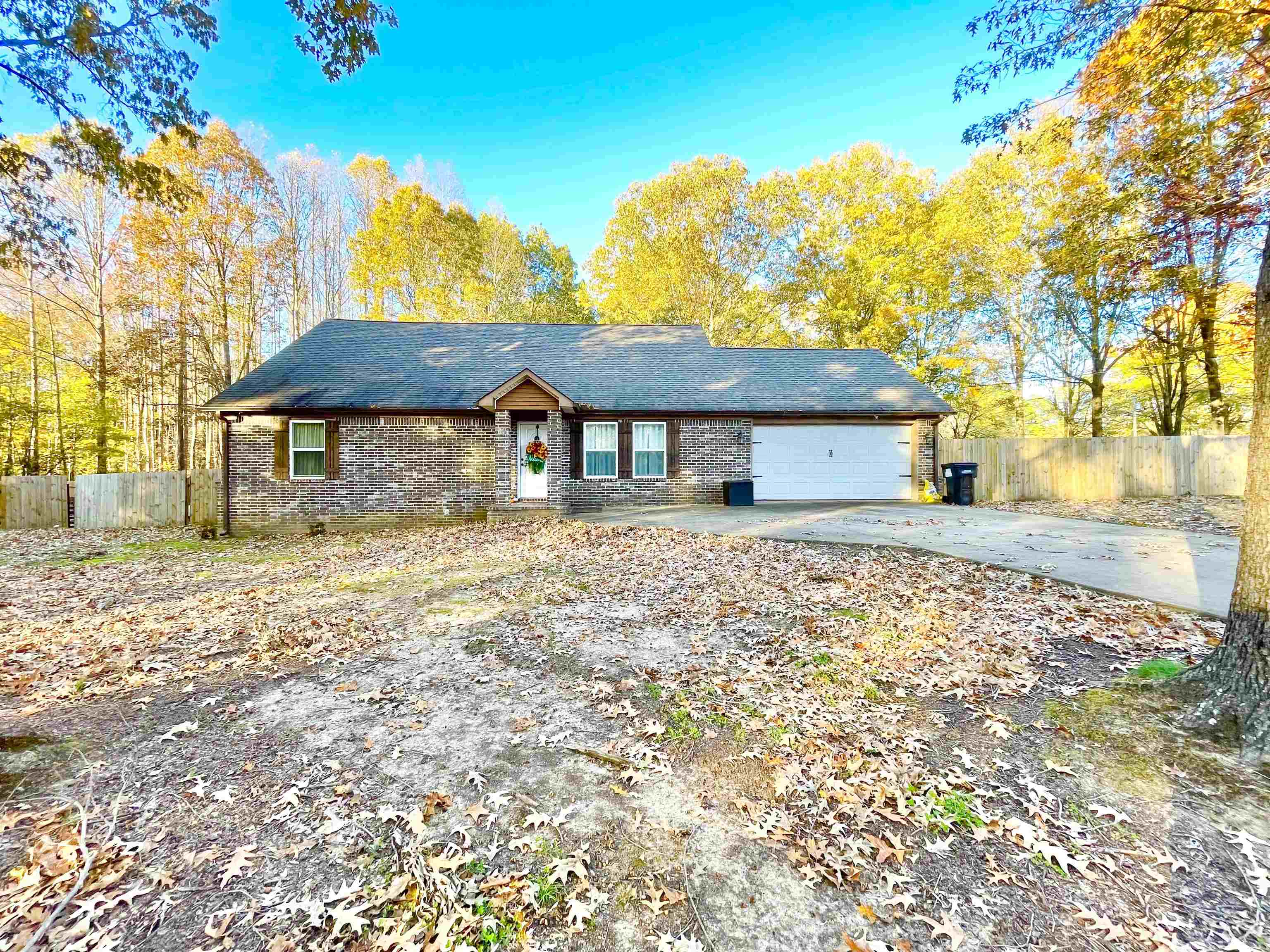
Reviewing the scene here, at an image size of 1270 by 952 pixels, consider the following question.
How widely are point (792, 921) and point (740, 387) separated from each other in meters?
13.5

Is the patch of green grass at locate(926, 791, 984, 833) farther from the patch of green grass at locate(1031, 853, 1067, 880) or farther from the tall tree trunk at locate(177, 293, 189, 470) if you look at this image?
the tall tree trunk at locate(177, 293, 189, 470)

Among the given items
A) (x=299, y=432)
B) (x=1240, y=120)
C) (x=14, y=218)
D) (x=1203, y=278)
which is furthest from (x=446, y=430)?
(x=1203, y=278)

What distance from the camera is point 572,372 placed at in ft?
47.8

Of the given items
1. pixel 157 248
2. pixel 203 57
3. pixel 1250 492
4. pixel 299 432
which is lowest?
pixel 1250 492

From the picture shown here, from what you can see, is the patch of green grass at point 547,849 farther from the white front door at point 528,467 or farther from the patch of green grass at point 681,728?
the white front door at point 528,467

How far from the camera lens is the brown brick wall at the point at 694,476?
13.5m

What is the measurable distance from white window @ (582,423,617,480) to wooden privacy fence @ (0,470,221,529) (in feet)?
32.3

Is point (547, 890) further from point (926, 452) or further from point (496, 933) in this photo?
point (926, 452)

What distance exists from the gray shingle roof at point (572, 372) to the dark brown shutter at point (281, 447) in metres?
0.45

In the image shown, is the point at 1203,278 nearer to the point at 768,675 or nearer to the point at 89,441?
the point at 768,675

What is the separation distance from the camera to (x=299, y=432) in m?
12.3

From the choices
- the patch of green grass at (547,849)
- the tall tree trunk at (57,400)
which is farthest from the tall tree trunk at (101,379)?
the patch of green grass at (547,849)

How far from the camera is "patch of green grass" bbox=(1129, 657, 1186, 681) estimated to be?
3570mm

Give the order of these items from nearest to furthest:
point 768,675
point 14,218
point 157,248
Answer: point 768,675 < point 14,218 < point 157,248
